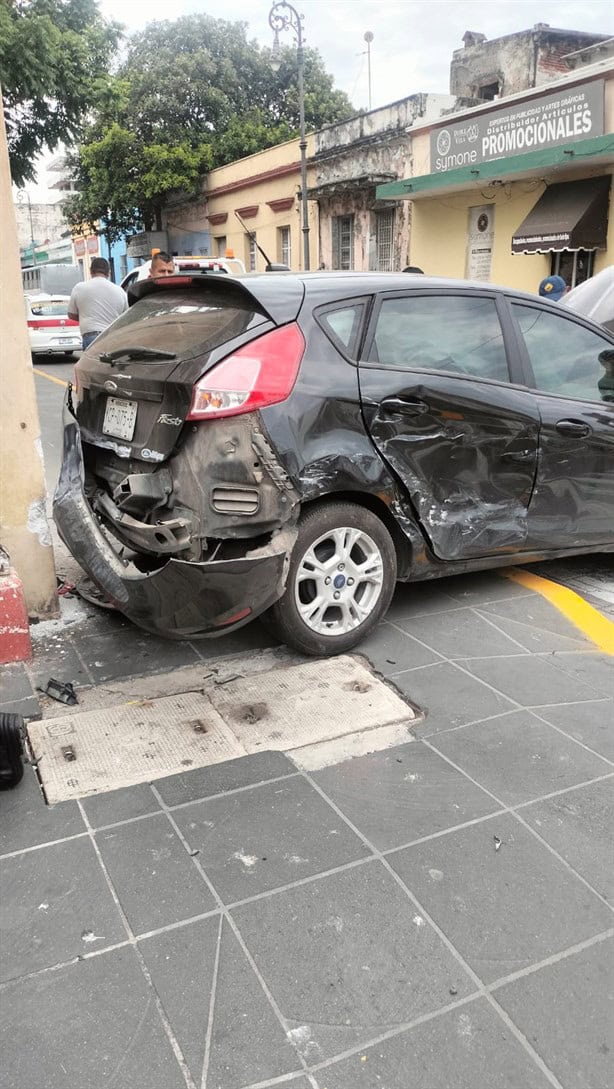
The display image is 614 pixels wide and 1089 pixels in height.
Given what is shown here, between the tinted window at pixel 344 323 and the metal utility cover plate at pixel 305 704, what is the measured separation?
4.60 feet

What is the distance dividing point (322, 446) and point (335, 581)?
0.61 m

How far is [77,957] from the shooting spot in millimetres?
2150

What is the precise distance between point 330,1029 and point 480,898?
599 mm

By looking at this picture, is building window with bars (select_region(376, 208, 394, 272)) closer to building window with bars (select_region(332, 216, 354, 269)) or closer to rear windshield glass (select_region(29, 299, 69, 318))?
building window with bars (select_region(332, 216, 354, 269))

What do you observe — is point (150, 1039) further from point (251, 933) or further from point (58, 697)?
point (58, 697)

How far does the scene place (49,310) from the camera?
1858cm

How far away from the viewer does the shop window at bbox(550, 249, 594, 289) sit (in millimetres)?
14460

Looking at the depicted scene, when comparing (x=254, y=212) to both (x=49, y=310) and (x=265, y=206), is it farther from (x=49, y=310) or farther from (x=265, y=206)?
(x=49, y=310)

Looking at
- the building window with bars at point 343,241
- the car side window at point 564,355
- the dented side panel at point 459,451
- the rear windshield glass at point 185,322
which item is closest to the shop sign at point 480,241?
the building window with bars at point 343,241

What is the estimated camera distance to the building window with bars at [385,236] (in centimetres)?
1950

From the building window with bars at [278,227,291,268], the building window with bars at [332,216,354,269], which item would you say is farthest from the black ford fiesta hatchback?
the building window with bars at [278,227,291,268]

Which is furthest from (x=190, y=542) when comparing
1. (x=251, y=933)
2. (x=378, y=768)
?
(x=251, y=933)

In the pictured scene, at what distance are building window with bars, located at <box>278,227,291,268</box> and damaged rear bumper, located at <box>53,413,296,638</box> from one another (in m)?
21.7

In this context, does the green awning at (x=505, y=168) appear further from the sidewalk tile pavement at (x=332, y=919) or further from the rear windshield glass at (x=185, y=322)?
the sidewalk tile pavement at (x=332, y=919)
